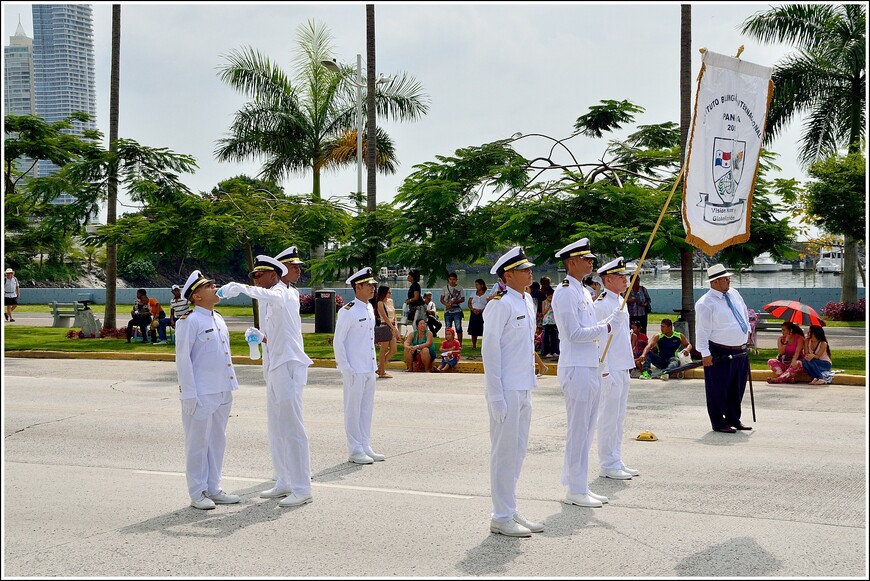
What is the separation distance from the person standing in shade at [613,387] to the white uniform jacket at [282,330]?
2.88 meters

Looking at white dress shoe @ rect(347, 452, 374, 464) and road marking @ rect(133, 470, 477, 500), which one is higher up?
white dress shoe @ rect(347, 452, 374, 464)

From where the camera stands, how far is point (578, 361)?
841cm

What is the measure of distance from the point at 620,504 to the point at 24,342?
22253mm

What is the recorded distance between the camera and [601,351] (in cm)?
962

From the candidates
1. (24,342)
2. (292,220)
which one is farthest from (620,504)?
(24,342)

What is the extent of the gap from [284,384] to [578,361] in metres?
2.54

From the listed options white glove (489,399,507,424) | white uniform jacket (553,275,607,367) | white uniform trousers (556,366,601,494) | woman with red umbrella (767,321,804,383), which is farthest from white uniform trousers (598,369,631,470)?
woman with red umbrella (767,321,804,383)

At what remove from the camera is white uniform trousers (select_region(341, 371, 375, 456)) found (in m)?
10.0

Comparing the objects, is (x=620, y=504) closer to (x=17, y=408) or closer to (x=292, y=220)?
(x=17, y=408)

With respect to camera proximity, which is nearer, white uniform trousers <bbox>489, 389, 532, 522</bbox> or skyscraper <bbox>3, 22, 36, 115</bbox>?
white uniform trousers <bbox>489, 389, 532, 522</bbox>

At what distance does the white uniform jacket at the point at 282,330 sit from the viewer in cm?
841

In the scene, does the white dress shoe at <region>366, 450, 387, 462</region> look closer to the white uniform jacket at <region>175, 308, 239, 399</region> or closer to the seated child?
the white uniform jacket at <region>175, 308, 239, 399</region>

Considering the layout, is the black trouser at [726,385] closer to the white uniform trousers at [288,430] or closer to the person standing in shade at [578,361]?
the person standing in shade at [578,361]

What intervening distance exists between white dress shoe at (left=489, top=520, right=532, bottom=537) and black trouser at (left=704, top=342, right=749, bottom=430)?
16.8ft
